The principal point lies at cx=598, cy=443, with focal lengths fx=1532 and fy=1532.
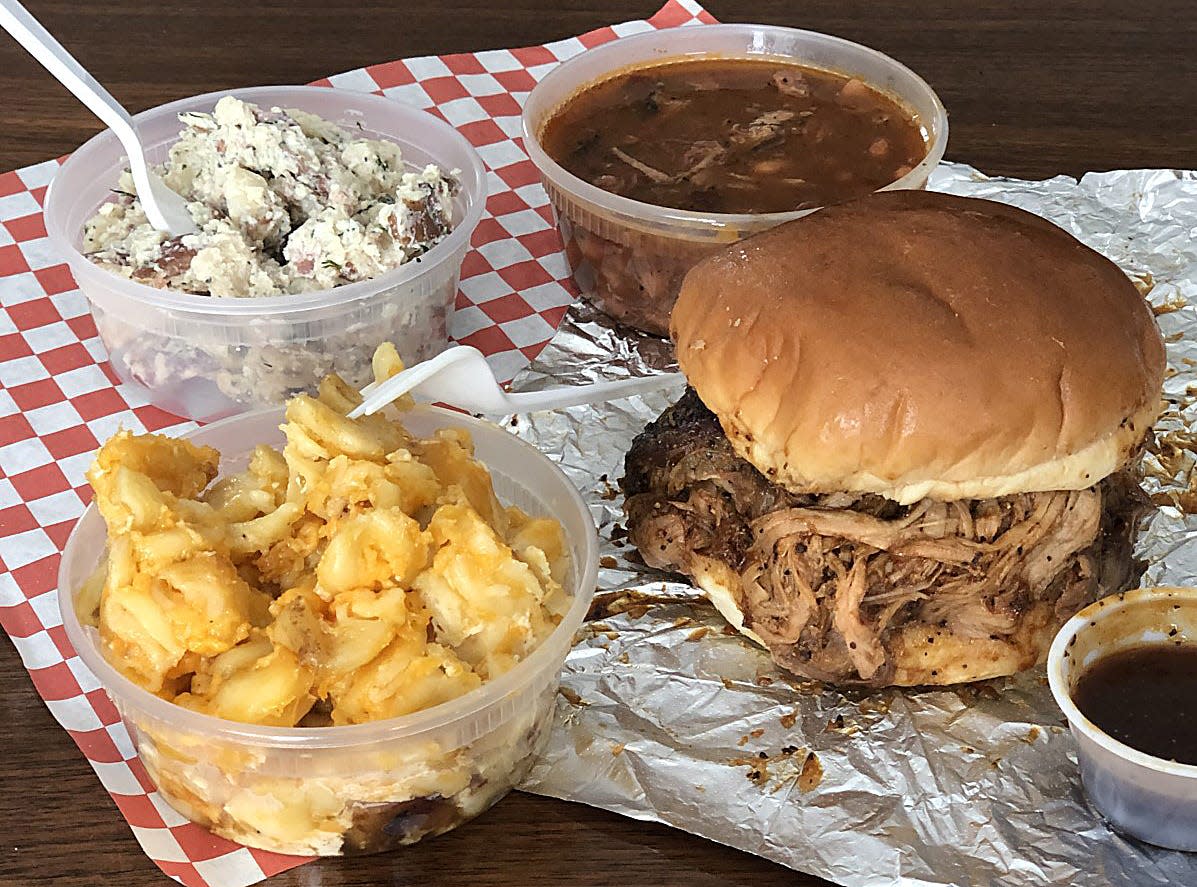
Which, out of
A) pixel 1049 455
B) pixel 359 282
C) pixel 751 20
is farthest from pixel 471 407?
pixel 751 20

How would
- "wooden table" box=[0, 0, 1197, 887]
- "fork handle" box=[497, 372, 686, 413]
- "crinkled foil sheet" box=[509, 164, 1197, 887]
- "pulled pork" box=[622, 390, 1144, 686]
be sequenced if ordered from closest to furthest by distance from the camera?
"crinkled foil sheet" box=[509, 164, 1197, 887]
"pulled pork" box=[622, 390, 1144, 686]
"fork handle" box=[497, 372, 686, 413]
"wooden table" box=[0, 0, 1197, 887]

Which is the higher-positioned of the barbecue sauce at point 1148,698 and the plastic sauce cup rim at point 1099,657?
the plastic sauce cup rim at point 1099,657

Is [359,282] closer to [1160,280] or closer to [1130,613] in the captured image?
[1130,613]

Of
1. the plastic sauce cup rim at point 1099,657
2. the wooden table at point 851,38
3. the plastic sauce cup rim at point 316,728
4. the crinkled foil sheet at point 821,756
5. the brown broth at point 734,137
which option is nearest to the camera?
the plastic sauce cup rim at point 316,728

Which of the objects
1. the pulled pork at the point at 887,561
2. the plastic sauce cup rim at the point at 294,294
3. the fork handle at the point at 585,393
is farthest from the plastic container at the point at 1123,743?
the plastic sauce cup rim at the point at 294,294

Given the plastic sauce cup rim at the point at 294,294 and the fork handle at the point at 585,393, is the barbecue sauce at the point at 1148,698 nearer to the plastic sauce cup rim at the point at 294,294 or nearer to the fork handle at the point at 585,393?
the fork handle at the point at 585,393

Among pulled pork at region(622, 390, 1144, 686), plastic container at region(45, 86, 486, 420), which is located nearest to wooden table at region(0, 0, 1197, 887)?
plastic container at region(45, 86, 486, 420)

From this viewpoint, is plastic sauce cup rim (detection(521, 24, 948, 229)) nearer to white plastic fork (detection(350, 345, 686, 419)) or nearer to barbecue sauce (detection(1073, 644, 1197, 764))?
white plastic fork (detection(350, 345, 686, 419))
